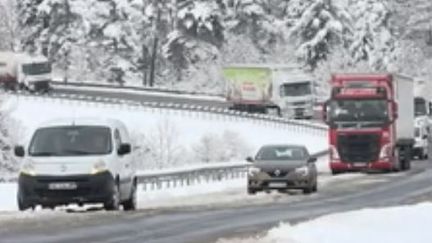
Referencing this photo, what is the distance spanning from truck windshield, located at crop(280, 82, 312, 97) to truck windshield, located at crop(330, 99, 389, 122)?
120 ft

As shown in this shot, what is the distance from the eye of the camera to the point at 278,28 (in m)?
96.0

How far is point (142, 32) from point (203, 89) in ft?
21.9


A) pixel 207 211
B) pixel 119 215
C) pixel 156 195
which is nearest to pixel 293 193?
pixel 156 195

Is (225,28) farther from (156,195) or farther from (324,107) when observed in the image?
(156,195)

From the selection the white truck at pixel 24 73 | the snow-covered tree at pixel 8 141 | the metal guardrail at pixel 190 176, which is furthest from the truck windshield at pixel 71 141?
the white truck at pixel 24 73

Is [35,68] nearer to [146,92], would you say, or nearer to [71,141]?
[146,92]

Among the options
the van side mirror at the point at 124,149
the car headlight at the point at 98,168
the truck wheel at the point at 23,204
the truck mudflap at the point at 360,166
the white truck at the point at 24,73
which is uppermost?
the white truck at the point at 24,73

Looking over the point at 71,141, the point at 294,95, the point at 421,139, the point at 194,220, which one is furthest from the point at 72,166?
the point at 294,95

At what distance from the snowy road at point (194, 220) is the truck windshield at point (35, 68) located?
151 ft

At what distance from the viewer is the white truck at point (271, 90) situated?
256ft

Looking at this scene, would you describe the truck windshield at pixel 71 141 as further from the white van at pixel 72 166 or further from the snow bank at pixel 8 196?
the snow bank at pixel 8 196

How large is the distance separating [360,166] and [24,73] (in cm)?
3959

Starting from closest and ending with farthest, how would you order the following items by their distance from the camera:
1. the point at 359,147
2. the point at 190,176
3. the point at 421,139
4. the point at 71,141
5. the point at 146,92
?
the point at 71,141, the point at 190,176, the point at 359,147, the point at 421,139, the point at 146,92

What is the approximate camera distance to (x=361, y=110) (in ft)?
136
